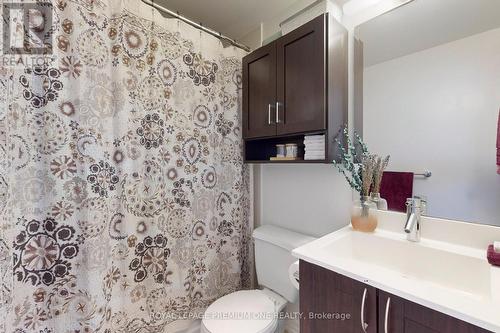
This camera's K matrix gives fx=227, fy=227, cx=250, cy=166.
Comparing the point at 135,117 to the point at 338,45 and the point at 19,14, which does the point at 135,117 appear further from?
the point at 338,45

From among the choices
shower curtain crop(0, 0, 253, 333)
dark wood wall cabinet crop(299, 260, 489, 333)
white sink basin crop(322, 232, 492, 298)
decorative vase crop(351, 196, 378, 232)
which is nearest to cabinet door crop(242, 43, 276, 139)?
shower curtain crop(0, 0, 253, 333)

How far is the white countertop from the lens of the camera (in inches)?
23.1

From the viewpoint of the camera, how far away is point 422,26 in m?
1.05

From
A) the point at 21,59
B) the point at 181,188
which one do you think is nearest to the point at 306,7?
the point at 181,188

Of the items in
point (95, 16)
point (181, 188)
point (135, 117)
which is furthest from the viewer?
point (181, 188)

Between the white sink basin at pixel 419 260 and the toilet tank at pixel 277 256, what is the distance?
0.31 m

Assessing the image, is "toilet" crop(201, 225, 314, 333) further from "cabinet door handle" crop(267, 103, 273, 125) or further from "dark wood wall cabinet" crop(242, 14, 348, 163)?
"cabinet door handle" crop(267, 103, 273, 125)

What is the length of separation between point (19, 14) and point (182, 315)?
1626mm

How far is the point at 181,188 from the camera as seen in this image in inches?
52.7

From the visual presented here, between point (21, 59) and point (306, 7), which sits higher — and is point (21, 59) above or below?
below

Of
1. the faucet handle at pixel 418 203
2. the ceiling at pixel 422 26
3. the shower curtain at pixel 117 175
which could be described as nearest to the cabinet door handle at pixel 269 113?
the shower curtain at pixel 117 175

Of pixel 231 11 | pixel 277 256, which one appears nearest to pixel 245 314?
pixel 277 256

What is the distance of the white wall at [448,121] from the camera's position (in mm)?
888

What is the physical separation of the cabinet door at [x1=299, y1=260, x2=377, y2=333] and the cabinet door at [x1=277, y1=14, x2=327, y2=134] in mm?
677
